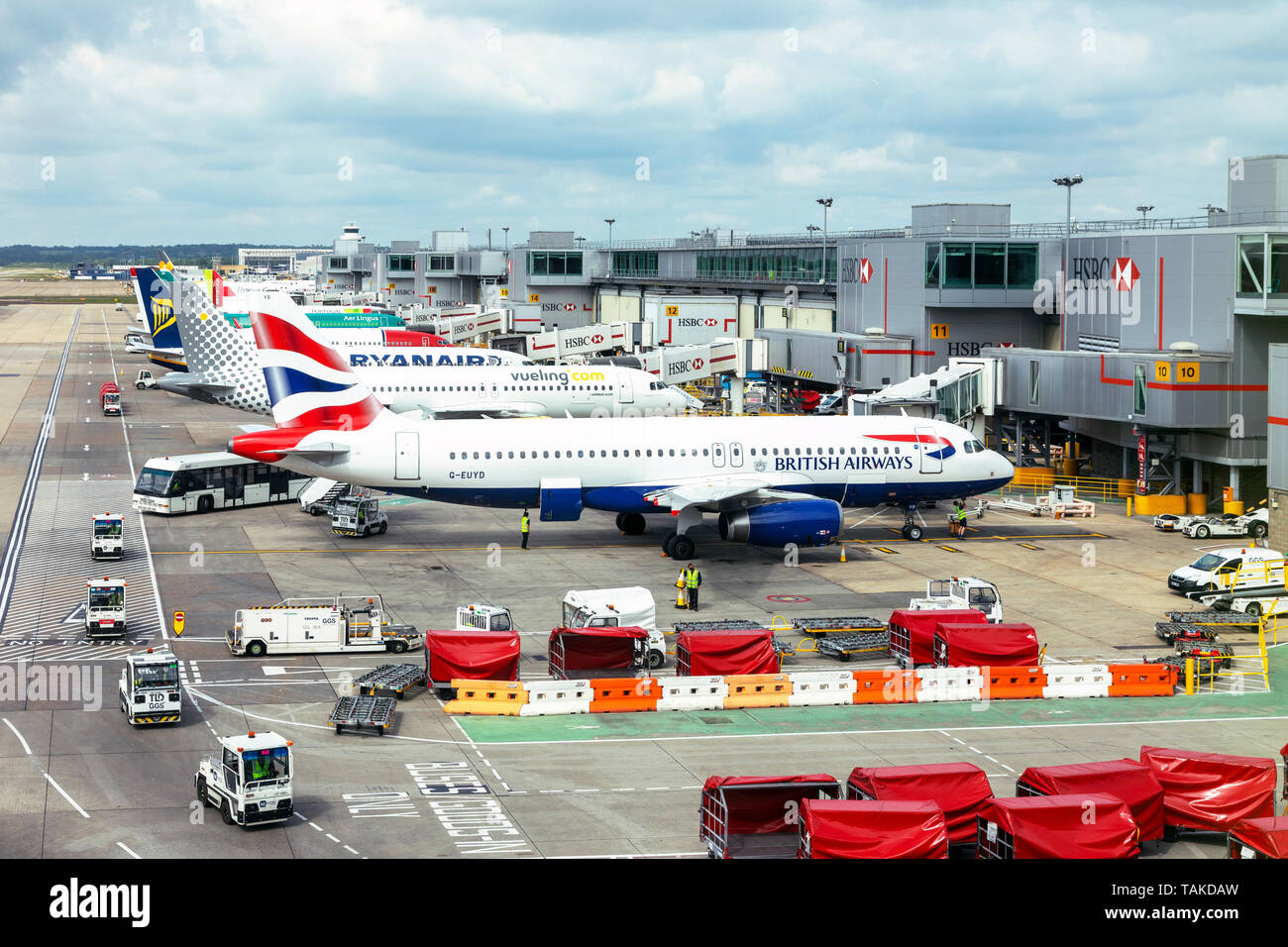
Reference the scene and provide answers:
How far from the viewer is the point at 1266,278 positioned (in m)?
63.0

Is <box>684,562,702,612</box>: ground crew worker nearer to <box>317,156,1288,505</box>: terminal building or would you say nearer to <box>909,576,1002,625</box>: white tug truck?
<box>909,576,1002,625</box>: white tug truck

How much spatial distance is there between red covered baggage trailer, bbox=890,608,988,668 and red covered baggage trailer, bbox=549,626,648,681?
8349 mm

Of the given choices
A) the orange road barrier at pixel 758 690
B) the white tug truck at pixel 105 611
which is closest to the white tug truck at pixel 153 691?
the white tug truck at pixel 105 611

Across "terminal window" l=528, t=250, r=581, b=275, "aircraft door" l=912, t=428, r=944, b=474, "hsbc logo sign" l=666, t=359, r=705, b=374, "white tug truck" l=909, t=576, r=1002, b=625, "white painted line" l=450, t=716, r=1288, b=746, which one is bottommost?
"white painted line" l=450, t=716, r=1288, b=746

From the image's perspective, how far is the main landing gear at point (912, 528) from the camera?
60.9m

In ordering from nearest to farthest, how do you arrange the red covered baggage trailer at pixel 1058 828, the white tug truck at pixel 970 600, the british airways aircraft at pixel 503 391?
the red covered baggage trailer at pixel 1058 828 → the white tug truck at pixel 970 600 → the british airways aircraft at pixel 503 391

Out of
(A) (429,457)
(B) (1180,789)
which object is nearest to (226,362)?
(A) (429,457)

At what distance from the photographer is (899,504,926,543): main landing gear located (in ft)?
200

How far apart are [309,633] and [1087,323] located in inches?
2104

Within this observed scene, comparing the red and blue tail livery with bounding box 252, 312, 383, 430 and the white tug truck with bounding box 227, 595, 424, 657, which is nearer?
the white tug truck with bounding box 227, 595, 424, 657

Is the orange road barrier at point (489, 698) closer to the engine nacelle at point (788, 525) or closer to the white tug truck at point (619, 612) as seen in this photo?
the white tug truck at point (619, 612)

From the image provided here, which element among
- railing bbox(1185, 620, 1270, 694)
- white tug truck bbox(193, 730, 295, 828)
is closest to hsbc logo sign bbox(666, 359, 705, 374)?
railing bbox(1185, 620, 1270, 694)

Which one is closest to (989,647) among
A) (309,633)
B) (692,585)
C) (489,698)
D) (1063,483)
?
(692,585)

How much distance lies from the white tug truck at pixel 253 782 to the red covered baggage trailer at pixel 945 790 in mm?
11518
